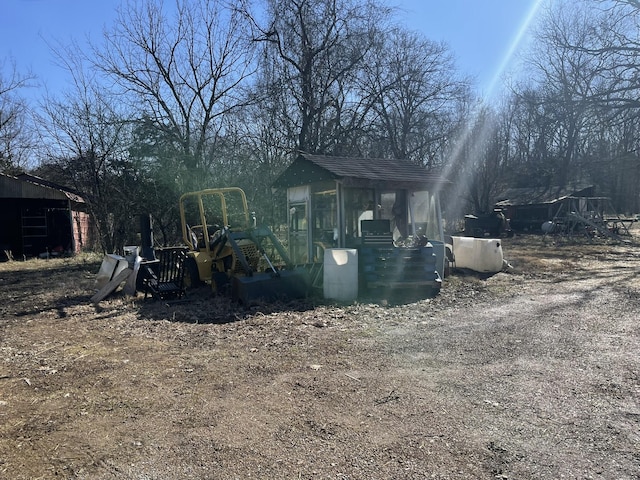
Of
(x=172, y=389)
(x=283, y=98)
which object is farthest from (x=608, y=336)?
(x=283, y=98)

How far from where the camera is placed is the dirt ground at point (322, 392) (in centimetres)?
280

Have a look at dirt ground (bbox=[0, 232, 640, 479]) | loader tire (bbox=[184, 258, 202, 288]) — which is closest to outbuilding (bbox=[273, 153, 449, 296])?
loader tire (bbox=[184, 258, 202, 288])

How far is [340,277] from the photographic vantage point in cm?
803

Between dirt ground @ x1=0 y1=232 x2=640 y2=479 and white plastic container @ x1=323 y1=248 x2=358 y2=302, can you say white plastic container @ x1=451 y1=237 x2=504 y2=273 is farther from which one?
white plastic container @ x1=323 y1=248 x2=358 y2=302

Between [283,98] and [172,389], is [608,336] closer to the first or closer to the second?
[172,389]

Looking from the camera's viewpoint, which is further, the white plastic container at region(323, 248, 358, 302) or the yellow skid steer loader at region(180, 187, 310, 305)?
the white plastic container at region(323, 248, 358, 302)

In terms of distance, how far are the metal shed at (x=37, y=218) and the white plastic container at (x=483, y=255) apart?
13664 millimetres

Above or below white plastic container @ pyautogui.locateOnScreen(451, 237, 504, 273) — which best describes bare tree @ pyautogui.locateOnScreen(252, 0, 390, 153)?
above

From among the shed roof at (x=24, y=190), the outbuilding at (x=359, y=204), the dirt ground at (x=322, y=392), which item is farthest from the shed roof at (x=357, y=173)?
the shed roof at (x=24, y=190)

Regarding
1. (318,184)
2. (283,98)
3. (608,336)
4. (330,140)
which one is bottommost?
(608,336)

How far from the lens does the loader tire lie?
A: 9062mm

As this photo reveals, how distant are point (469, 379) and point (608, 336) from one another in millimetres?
2644

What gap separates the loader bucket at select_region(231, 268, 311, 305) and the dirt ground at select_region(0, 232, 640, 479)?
1.15ft

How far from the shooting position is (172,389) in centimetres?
399
